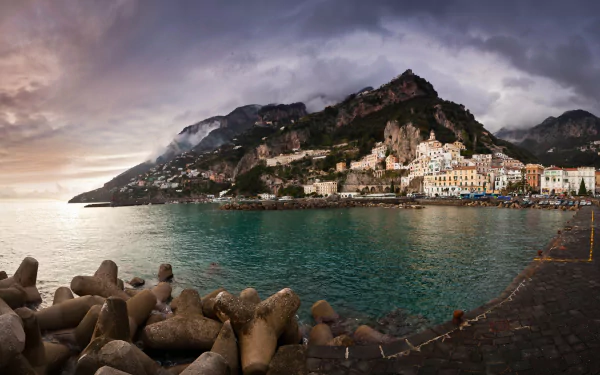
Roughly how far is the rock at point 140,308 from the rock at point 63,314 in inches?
51.9

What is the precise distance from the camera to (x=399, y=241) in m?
30.2

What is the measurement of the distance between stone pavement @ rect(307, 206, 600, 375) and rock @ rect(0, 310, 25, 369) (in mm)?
5056

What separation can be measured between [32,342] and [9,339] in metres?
1.86

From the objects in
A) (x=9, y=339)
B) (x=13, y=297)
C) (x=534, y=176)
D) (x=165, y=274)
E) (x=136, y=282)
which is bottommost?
(x=136, y=282)

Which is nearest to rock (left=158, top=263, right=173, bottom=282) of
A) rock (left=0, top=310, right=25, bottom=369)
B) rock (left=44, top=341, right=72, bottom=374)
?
rock (left=44, top=341, right=72, bottom=374)

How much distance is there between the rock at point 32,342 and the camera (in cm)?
608

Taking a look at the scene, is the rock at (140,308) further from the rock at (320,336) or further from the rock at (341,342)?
the rock at (341,342)

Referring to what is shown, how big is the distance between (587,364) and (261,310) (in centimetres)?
650

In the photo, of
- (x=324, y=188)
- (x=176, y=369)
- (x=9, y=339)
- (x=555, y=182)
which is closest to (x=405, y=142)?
(x=324, y=188)

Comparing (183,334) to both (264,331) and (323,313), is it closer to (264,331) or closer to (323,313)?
(264,331)

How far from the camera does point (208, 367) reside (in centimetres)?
514

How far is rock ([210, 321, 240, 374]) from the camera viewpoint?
6.71 m

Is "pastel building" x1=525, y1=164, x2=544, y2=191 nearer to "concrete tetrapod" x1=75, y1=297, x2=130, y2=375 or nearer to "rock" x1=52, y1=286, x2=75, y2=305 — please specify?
"rock" x1=52, y1=286, x2=75, y2=305

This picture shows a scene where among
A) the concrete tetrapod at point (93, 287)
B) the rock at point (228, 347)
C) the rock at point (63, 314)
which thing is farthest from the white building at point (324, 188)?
the rock at point (228, 347)
